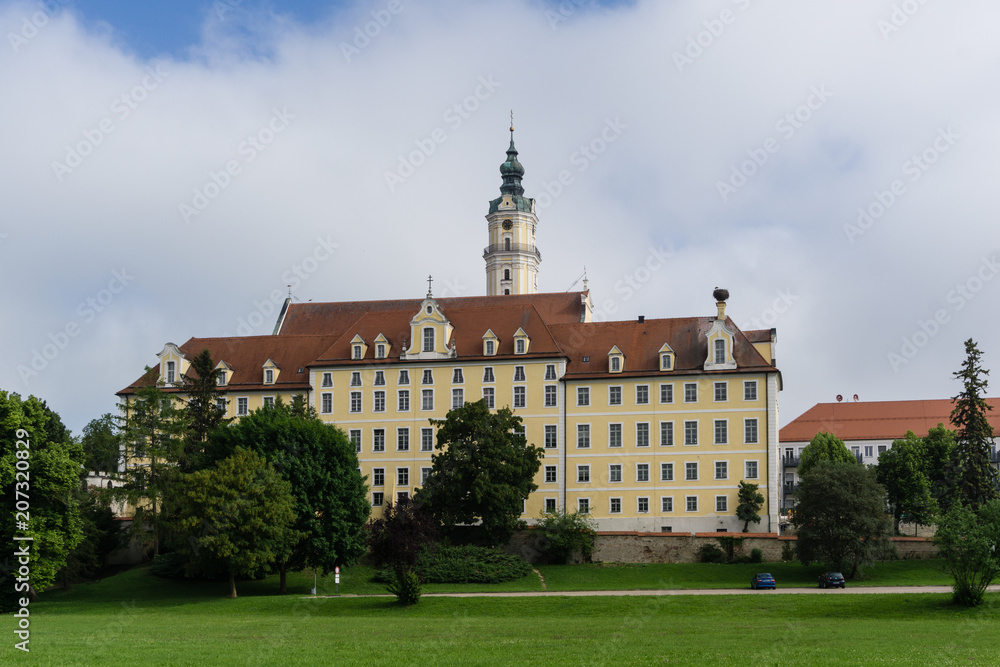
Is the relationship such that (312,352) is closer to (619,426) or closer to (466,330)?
(466,330)

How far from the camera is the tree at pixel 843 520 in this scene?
63625 millimetres

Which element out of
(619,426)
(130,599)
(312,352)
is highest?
(312,352)

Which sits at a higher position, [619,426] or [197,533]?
[619,426]

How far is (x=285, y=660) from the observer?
3172 cm

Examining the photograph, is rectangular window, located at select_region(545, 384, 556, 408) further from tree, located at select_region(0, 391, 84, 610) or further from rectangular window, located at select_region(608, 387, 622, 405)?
tree, located at select_region(0, 391, 84, 610)

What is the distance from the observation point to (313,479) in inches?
2586

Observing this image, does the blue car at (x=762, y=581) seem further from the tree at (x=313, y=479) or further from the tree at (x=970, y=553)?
the tree at (x=313, y=479)

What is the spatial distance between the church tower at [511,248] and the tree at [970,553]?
251 ft

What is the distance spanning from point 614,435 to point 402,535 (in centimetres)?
2050

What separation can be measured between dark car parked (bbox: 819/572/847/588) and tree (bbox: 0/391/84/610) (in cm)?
3621

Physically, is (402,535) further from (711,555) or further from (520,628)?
(520,628)

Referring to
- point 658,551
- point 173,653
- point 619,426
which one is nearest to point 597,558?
point 658,551

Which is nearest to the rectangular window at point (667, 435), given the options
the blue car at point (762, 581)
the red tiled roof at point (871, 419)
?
the blue car at point (762, 581)

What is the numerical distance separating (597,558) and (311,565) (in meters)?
17.2
